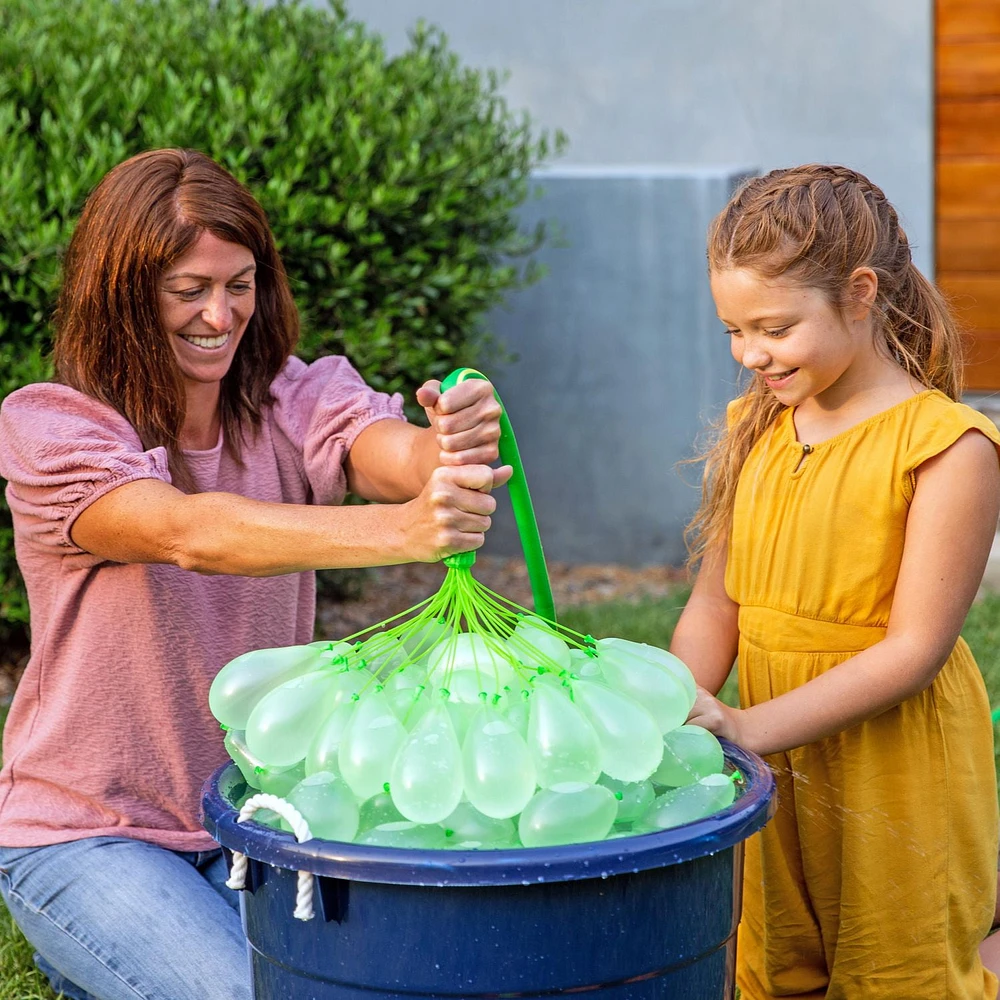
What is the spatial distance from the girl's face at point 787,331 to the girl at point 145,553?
54 centimetres

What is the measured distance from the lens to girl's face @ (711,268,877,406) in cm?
207

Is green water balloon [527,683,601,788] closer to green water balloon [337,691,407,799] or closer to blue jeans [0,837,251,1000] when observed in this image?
green water balloon [337,691,407,799]

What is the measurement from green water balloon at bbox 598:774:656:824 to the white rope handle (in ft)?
1.19

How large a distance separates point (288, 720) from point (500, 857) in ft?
1.12

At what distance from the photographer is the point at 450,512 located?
181 centimetres

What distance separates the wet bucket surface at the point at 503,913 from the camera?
154 centimetres

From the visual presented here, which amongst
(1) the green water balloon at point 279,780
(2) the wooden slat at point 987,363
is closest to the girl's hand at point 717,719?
(1) the green water balloon at point 279,780

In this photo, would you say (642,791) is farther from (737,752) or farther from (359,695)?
(359,695)

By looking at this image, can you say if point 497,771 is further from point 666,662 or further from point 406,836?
point 666,662

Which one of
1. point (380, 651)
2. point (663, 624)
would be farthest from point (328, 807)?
point (663, 624)

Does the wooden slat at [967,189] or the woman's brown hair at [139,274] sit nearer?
the woman's brown hair at [139,274]

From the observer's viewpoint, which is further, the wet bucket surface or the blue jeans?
the blue jeans

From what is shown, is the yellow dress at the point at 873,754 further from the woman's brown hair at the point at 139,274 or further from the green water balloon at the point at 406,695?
the woman's brown hair at the point at 139,274

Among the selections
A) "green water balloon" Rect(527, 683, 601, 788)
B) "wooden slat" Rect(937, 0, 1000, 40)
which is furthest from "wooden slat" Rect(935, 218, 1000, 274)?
"green water balloon" Rect(527, 683, 601, 788)
